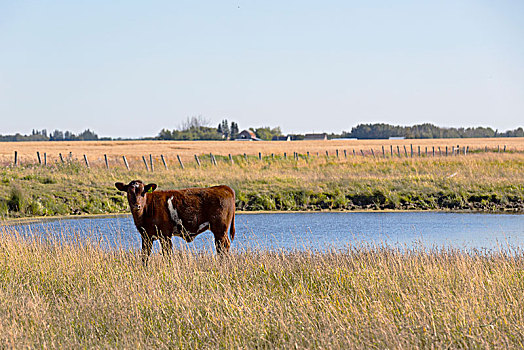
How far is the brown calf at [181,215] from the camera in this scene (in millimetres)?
10250

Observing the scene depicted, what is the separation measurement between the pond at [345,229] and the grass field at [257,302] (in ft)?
11.5

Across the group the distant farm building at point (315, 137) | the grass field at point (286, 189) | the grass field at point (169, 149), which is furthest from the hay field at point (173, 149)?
the distant farm building at point (315, 137)

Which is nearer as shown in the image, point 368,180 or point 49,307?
point 49,307

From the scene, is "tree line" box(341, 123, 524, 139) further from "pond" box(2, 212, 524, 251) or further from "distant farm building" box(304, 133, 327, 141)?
"pond" box(2, 212, 524, 251)

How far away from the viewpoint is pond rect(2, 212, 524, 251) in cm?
1408

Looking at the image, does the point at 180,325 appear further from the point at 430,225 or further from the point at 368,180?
the point at 368,180

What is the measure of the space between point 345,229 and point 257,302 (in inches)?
379

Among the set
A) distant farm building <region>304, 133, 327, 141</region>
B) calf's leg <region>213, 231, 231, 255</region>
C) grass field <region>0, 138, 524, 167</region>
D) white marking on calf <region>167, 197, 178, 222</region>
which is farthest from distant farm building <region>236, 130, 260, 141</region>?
white marking on calf <region>167, 197, 178, 222</region>

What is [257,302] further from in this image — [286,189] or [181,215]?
[286,189]

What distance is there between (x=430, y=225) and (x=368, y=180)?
9.05 metres

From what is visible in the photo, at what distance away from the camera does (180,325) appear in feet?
22.7

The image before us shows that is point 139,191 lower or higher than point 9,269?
higher

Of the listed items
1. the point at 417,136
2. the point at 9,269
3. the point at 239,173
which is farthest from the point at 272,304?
the point at 417,136

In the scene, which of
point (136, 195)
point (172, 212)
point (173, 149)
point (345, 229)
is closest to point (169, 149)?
point (173, 149)
